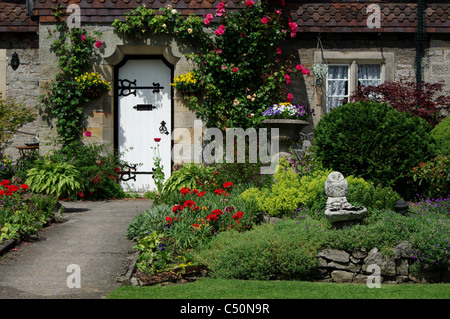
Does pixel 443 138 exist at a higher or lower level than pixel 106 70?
lower

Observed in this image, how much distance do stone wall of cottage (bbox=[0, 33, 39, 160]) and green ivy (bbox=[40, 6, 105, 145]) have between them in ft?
4.55

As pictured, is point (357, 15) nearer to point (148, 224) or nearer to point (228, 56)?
point (228, 56)

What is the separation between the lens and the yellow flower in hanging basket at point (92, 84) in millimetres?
10622

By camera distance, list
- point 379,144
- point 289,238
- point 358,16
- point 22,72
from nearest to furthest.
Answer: point 289,238 < point 379,144 < point 358,16 < point 22,72

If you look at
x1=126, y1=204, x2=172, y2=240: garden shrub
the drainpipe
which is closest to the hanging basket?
x1=126, y1=204, x2=172, y2=240: garden shrub

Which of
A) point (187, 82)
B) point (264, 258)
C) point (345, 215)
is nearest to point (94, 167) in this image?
point (187, 82)

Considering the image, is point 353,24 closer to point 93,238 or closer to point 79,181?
point 79,181

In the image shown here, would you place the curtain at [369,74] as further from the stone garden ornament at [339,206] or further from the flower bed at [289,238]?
the stone garden ornament at [339,206]

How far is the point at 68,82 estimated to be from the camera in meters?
10.7

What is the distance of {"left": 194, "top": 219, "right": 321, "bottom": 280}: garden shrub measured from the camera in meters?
5.84

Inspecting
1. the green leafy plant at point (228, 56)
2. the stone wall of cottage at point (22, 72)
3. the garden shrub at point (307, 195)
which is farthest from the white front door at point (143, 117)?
the garden shrub at point (307, 195)

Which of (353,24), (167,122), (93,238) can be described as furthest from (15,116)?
(353,24)

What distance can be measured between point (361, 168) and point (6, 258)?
5.05 meters

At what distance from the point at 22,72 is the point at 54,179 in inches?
159
